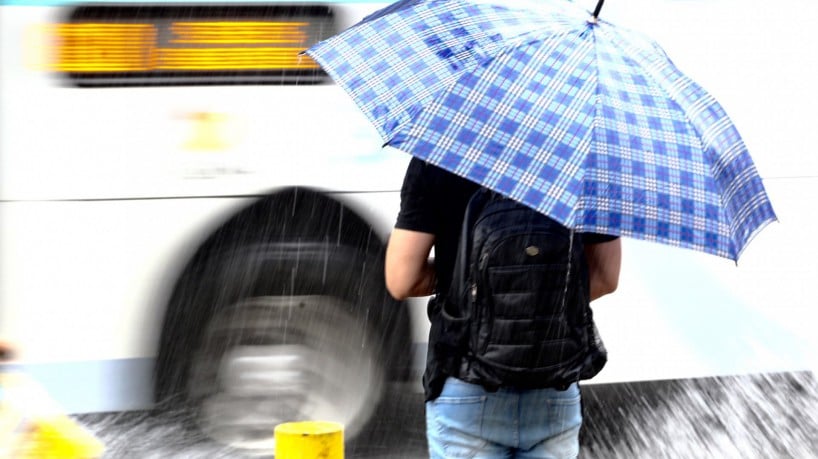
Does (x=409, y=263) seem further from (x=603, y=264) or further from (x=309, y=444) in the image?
(x=309, y=444)

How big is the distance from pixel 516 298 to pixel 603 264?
0.36 metres

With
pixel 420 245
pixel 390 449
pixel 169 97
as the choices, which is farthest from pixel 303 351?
pixel 420 245

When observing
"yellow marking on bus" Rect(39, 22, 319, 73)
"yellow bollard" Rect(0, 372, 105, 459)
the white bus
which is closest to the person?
"yellow bollard" Rect(0, 372, 105, 459)

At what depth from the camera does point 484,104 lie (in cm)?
247

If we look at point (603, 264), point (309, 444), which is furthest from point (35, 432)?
point (603, 264)

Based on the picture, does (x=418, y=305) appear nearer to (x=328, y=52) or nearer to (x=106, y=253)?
(x=106, y=253)

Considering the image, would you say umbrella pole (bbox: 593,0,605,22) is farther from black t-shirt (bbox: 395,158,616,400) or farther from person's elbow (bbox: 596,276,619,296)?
person's elbow (bbox: 596,276,619,296)

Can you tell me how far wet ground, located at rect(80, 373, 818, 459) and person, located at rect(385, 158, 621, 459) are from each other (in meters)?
2.53

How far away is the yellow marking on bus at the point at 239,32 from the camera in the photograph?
4762 mm

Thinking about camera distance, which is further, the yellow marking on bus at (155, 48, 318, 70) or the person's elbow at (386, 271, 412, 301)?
the yellow marking on bus at (155, 48, 318, 70)

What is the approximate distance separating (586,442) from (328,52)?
338 cm

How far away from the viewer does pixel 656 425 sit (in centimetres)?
570

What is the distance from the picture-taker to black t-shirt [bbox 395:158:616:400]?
2.62 meters

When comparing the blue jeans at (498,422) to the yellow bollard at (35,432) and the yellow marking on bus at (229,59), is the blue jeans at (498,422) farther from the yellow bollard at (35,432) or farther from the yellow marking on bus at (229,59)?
the yellow marking on bus at (229,59)
